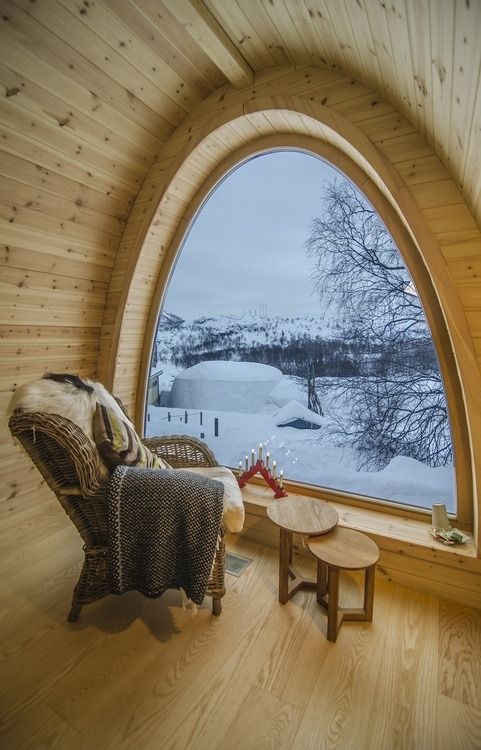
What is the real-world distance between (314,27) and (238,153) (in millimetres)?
840

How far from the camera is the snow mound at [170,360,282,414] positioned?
7.77 feet

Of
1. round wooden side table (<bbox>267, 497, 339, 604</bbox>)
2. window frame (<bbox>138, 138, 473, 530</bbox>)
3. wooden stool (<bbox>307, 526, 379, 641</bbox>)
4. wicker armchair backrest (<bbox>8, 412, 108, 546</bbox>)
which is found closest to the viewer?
wicker armchair backrest (<bbox>8, 412, 108, 546</bbox>)

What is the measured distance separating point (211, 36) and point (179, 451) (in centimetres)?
212

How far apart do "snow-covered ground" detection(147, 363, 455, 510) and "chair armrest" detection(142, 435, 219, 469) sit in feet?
1.69

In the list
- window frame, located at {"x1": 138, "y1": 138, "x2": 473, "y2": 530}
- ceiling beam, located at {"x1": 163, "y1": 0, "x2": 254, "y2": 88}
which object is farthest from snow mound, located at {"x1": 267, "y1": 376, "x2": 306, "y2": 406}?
ceiling beam, located at {"x1": 163, "y1": 0, "x2": 254, "y2": 88}

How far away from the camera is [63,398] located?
1333 mm

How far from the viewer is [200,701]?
3.72 ft

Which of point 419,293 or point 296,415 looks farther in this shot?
point 296,415

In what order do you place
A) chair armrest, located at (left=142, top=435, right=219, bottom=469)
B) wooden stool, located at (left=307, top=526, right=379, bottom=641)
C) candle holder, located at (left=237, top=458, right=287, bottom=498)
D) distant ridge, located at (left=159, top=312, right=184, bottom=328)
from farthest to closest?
distant ridge, located at (left=159, top=312, right=184, bottom=328) → candle holder, located at (left=237, top=458, right=287, bottom=498) → chair armrest, located at (left=142, top=435, right=219, bottom=469) → wooden stool, located at (left=307, top=526, right=379, bottom=641)

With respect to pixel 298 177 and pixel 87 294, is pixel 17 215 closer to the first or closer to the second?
pixel 87 294

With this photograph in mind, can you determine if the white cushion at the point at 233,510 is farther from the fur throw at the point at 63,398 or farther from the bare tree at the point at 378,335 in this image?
the bare tree at the point at 378,335

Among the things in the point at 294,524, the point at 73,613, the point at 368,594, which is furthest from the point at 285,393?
the point at 73,613

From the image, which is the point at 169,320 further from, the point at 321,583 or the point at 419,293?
the point at 321,583

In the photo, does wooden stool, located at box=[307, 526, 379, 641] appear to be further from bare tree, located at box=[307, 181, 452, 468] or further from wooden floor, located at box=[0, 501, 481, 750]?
bare tree, located at box=[307, 181, 452, 468]
